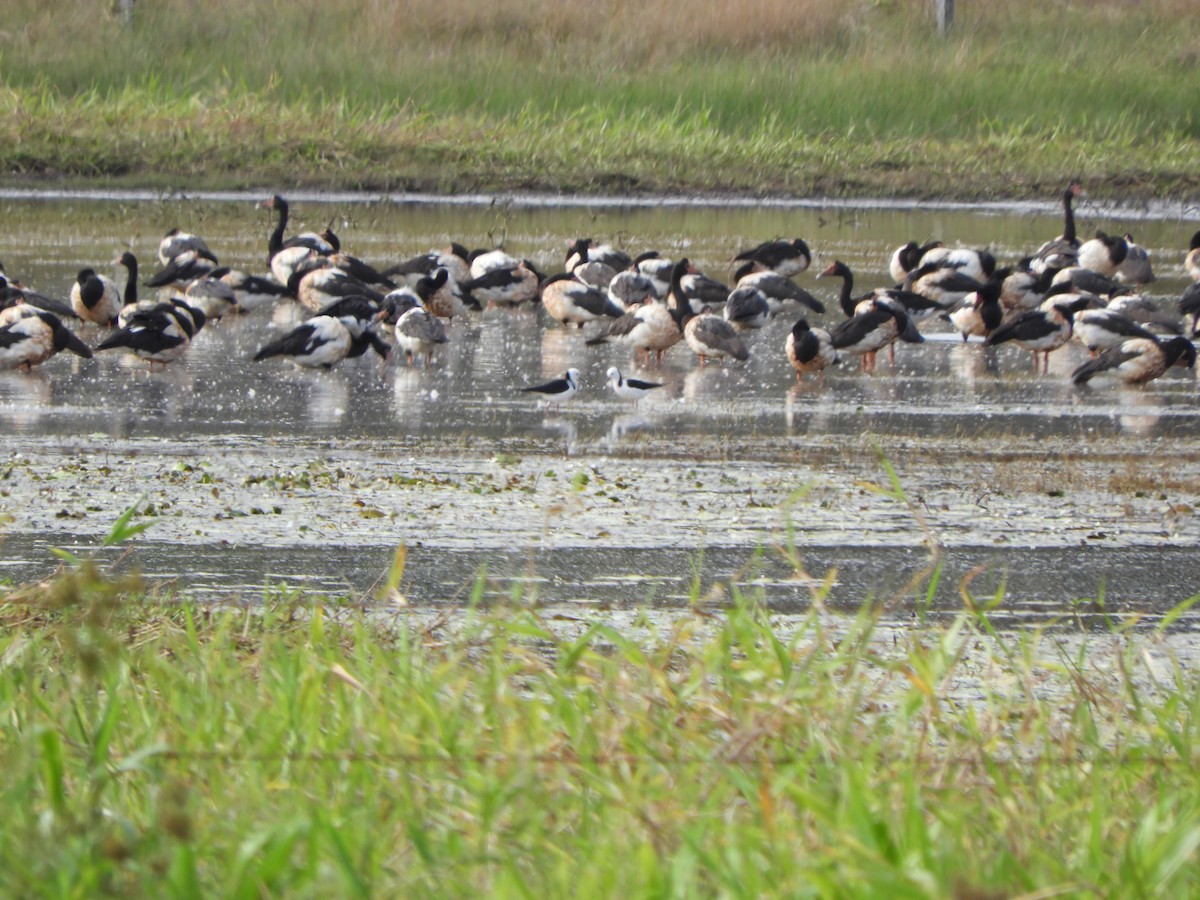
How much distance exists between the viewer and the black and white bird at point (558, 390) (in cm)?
1142

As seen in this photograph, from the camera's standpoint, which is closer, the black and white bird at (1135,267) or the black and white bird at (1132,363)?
the black and white bird at (1132,363)

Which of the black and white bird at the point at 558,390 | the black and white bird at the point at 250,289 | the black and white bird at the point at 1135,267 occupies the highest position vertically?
the black and white bird at the point at 1135,267

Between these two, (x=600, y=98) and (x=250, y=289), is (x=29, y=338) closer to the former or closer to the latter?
(x=250, y=289)

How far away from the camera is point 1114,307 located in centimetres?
1503

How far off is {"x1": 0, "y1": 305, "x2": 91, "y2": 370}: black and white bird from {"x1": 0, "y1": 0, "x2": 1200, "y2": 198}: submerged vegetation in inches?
520

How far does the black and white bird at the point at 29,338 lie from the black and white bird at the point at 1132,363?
6.87 metres

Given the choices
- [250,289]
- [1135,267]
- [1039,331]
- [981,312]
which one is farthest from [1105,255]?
[250,289]

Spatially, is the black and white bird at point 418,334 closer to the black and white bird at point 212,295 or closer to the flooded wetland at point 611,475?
the flooded wetland at point 611,475

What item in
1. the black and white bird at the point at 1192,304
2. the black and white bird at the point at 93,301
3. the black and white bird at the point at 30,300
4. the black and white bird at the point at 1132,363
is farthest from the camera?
the black and white bird at the point at 1192,304

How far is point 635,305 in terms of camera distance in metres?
14.6

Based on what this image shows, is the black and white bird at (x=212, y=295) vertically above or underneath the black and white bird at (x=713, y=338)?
underneath

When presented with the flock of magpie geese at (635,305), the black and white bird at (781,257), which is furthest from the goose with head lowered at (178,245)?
the black and white bird at (781,257)

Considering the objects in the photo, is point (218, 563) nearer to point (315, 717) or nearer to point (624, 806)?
point (315, 717)

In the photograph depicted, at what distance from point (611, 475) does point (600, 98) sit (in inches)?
811
